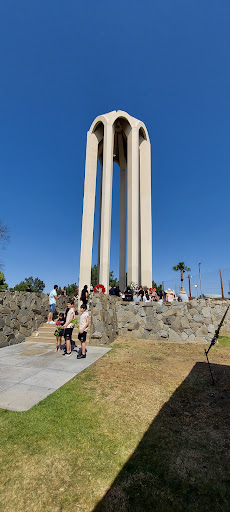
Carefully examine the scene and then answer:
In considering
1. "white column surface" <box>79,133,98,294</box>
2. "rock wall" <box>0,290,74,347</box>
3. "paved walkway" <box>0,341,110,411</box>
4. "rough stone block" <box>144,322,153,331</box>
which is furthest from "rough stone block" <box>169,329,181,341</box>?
"white column surface" <box>79,133,98,294</box>

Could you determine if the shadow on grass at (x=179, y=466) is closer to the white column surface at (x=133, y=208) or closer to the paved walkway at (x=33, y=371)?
the paved walkway at (x=33, y=371)

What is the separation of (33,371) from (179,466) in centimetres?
462

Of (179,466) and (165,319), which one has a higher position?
(165,319)

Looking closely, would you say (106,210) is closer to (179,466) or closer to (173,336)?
(173,336)

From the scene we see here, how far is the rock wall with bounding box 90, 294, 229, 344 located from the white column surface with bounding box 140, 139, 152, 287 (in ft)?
35.1

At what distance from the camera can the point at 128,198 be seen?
24125mm

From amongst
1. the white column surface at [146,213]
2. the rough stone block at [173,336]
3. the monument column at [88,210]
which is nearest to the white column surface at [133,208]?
the white column surface at [146,213]

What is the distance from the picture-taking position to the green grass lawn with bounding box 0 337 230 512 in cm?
246

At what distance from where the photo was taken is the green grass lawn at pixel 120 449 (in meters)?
2.46

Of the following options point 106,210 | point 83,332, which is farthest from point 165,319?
point 106,210

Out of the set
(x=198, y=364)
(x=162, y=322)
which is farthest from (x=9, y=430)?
(x=162, y=322)

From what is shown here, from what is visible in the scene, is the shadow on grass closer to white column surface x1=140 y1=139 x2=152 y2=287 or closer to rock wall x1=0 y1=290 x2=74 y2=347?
rock wall x1=0 y1=290 x2=74 y2=347

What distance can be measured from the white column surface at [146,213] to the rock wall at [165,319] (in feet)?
35.1

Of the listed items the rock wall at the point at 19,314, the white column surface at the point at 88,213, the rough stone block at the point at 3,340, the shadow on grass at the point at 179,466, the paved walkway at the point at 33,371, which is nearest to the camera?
the shadow on grass at the point at 179,466
